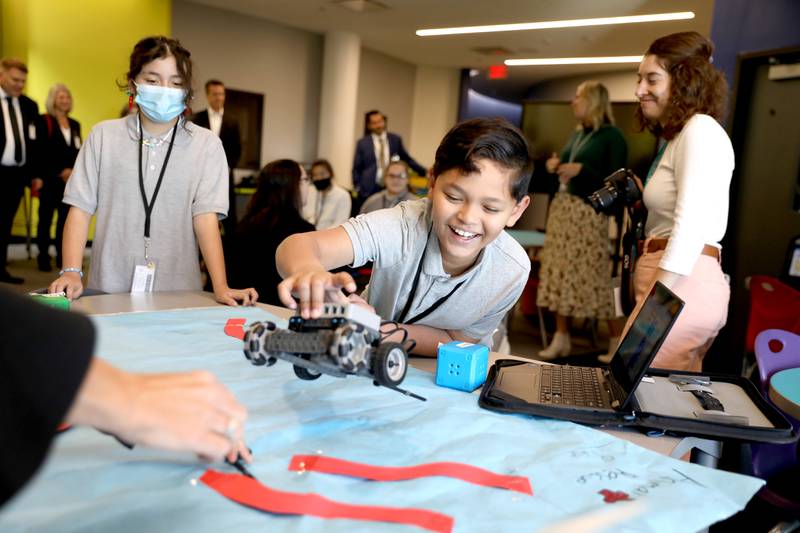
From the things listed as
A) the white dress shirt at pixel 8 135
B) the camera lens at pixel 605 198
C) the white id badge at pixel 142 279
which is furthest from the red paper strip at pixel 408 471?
the white dress shirt at pixel 8 135

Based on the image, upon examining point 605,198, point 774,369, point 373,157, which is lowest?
point 774,369

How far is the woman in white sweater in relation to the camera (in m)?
2.06

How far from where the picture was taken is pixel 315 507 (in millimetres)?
882

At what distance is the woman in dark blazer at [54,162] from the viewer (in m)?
6.45

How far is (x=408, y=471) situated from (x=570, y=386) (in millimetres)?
543

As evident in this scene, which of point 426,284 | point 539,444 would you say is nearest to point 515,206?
point 426,284

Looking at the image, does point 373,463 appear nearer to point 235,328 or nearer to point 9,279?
point 235,328

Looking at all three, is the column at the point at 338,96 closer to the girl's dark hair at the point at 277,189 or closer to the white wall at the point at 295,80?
the white wall at the point at 295,80

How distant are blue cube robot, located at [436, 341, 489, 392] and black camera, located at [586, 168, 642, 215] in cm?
131

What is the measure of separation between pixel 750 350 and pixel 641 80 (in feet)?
4.98

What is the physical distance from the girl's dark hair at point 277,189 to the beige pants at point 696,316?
1.86 metres

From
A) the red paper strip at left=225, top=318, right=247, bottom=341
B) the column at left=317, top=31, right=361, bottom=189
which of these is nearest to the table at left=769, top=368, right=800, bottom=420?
the red paper strip at left=225, top=318, right=247, bottom=341

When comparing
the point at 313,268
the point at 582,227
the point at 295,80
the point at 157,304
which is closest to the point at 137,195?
the point at 157,304

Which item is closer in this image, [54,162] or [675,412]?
[675,412]
